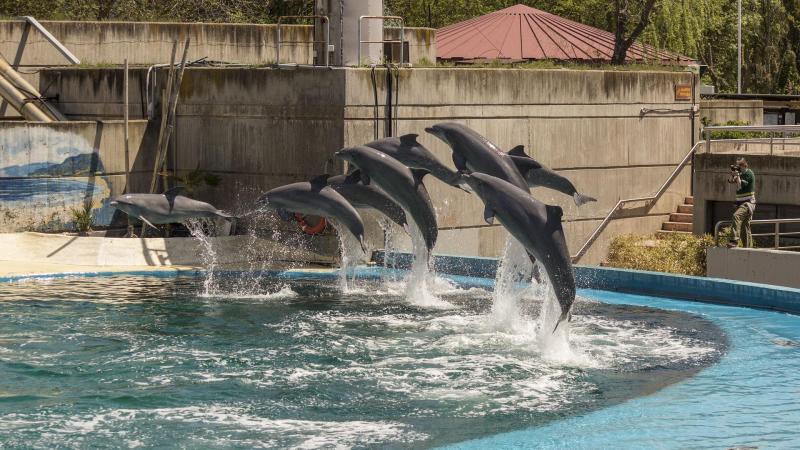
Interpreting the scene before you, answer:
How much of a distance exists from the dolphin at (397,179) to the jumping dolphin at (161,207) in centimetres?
250

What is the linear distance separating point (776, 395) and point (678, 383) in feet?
3.81

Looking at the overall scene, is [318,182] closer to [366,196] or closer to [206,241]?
[366,196]

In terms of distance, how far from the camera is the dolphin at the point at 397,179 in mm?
20953

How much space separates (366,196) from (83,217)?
7.60m

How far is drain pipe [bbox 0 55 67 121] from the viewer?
96.2 feet

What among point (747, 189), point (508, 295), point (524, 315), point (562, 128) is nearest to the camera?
point (508, 295)

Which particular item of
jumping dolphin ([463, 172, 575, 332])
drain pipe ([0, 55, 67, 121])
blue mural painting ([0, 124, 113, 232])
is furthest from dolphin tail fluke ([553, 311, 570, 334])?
drain pipe ([0, 55, 67, 121])

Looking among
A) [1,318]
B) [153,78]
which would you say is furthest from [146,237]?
[1,318]

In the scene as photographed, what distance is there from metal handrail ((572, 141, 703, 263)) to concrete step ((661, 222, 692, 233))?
749 mm

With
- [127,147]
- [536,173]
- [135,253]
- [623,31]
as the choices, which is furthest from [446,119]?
[623,31]

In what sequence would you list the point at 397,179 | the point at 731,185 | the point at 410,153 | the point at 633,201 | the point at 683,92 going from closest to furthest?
the point at 397,179 < the point at 410,153 < the point at 731,185 < the point at 633,201 < the point at 683,92

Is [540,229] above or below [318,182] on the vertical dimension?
below

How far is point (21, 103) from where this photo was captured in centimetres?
2914

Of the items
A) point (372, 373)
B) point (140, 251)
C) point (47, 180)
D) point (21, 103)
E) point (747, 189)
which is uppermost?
point (21, 103)
